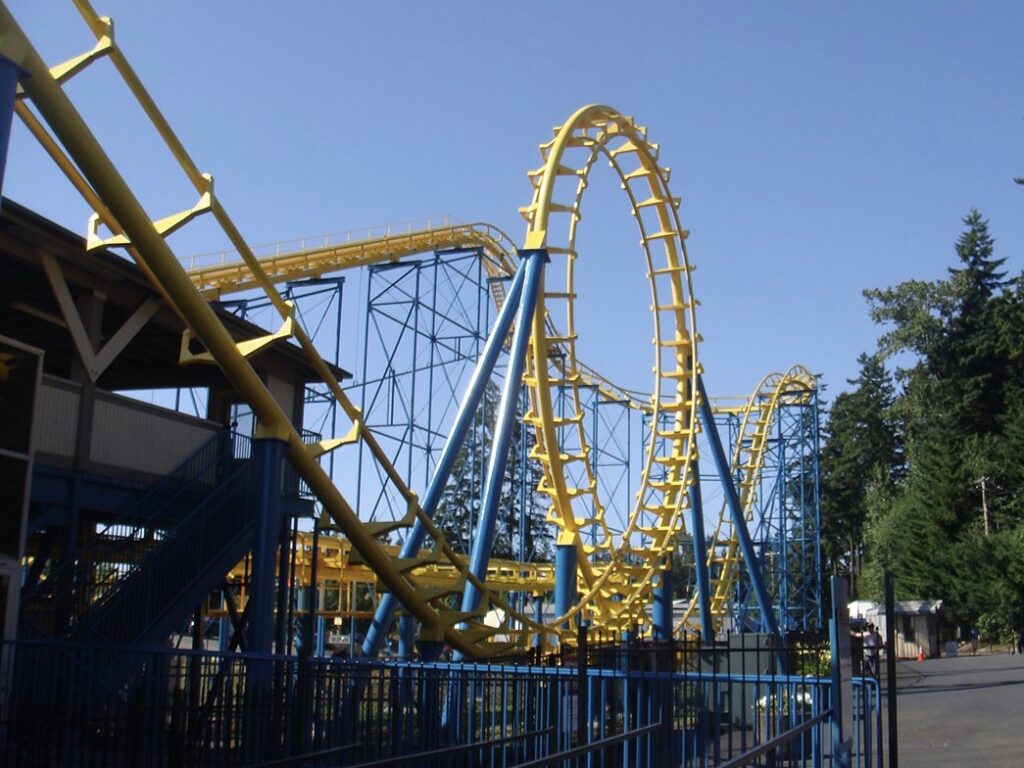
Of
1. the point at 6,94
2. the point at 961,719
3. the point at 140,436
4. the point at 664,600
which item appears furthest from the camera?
the point at 664,600

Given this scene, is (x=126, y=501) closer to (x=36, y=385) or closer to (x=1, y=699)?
(x=36, y=385)

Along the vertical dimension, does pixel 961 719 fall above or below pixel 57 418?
below

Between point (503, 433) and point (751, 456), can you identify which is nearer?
point (503, 433)

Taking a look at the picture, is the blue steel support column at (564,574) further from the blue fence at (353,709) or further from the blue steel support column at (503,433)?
the blue fence at (353,709)

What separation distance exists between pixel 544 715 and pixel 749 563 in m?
16.1

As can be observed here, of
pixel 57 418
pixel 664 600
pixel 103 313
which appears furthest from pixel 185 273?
pixel 664 600

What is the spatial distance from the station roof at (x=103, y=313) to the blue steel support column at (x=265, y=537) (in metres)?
2.35

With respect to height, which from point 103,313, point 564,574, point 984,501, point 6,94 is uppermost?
point 984,501

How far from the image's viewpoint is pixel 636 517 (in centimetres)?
2172

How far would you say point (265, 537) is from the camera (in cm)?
1123

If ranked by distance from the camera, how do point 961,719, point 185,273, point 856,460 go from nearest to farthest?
point 185,273 < point 961,719 < point 856,460

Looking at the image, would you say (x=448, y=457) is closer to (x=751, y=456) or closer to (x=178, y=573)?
(x=178, y=573)

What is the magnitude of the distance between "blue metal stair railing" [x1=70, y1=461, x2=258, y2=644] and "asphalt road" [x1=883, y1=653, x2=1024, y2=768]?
6.95 metres

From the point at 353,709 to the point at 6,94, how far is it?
4296 millimetres
